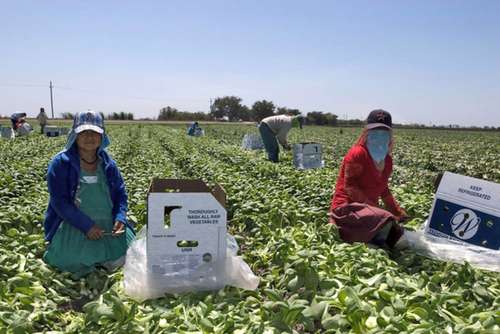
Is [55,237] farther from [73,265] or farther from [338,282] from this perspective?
[338,282]

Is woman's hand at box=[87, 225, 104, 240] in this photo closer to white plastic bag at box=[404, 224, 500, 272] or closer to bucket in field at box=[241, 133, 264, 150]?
white plastic bag at box=[404, 224, 500, 272]

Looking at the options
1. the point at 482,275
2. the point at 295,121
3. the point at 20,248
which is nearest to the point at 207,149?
the point at 295,121

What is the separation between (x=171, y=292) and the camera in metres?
3.21

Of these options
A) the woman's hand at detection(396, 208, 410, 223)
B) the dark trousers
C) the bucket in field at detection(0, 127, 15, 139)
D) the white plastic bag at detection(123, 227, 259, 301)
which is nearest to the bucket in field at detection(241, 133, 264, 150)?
the dark trousers

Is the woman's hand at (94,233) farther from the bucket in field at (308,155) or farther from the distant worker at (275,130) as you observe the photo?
the distant worker at (275,130)

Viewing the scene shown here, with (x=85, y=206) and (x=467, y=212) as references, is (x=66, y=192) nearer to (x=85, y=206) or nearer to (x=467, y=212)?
(x=85, y=206)

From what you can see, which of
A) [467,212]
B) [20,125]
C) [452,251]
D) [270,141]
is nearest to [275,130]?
[270,141]

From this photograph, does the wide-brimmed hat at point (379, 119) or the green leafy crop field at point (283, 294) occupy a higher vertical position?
the wide-brimmed hat at point (379, 119)

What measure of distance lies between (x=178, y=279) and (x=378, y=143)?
239 centimetres

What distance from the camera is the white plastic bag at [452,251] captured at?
3.64 metres

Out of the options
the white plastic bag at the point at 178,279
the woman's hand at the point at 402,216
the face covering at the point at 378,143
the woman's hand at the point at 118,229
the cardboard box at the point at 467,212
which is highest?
the face covering at the point at 378,143

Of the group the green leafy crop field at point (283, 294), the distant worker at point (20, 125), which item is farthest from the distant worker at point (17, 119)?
the green leafy crop field at point (283, 294)

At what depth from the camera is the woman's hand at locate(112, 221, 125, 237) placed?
13.0 ft

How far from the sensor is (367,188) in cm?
458
